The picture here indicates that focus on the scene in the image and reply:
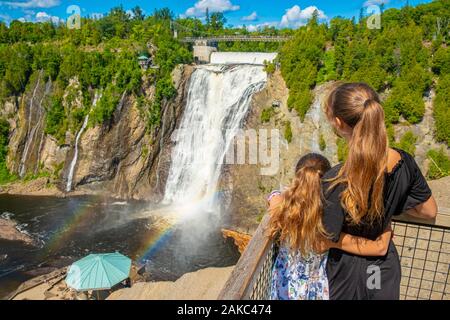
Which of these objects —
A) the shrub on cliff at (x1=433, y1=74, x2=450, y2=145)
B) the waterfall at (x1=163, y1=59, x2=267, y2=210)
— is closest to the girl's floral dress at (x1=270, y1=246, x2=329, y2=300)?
the shrub on cliff at (x1=433, y1=74, x2=450, y2=145)

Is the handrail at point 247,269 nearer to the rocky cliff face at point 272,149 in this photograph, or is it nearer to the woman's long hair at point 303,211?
the woman's long hair at point 303,211

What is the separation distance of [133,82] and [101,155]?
655 cm

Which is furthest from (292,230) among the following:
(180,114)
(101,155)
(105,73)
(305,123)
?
(105,73)

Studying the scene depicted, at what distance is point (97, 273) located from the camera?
46.5ft

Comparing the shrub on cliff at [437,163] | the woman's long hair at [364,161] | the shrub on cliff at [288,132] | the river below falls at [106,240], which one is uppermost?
the woman's long hair at [364,161]

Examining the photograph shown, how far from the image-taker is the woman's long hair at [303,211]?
2.51 m

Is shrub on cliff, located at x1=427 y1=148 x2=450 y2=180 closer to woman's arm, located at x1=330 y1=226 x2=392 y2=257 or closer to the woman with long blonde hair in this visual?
the woman with long blonde hair

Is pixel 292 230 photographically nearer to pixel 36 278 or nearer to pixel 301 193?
pixel 301 193

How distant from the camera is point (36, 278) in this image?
1672 cm

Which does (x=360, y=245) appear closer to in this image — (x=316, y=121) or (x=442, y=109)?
(x=442, y=109)

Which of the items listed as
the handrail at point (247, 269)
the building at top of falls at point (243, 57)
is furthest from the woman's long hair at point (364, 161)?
the building at top of falls at point (243, 57)

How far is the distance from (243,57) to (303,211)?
34.3m

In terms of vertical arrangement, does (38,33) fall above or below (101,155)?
above
